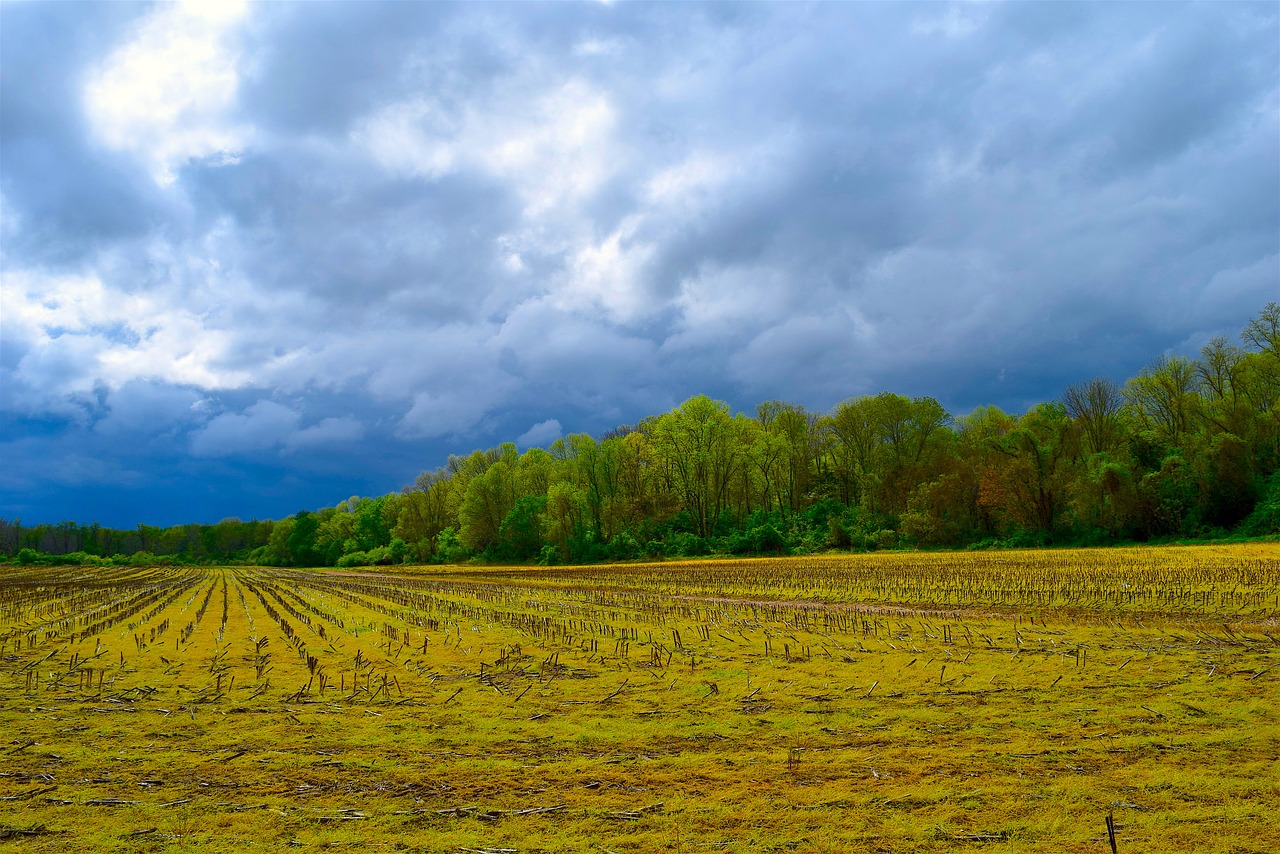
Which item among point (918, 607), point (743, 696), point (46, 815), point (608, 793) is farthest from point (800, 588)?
point (46, 815)

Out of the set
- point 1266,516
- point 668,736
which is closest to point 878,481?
point 1266,516

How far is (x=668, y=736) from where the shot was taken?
8.17 metres

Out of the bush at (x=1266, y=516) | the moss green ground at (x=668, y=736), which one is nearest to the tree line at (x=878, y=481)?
the bush at (x=1266, y=516)

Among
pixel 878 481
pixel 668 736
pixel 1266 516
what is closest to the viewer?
pixel 668 736

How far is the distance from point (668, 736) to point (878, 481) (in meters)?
66.0

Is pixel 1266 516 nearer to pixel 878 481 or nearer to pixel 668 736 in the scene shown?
pixel 878 481

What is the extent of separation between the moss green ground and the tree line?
39.3 metres

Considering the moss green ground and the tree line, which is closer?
the moss green ground

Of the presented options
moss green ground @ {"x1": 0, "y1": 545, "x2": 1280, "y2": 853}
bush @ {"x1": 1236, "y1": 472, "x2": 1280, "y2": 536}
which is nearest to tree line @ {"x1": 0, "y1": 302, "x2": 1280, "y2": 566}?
bush @ {"x1": 1236, "y1": 472, "x2": 1280, "y2": 536}

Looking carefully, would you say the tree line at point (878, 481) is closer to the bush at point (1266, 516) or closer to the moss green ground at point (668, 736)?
the bush at point (1266, 516)

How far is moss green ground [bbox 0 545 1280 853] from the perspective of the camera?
5.66 meters

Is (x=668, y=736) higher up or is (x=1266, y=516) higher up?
(x=1266, y=516)

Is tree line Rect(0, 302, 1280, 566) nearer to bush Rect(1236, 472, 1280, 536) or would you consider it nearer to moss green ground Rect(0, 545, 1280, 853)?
bush Rect(1236, 472, 1280, 536)

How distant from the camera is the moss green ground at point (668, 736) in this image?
566 centimetres
